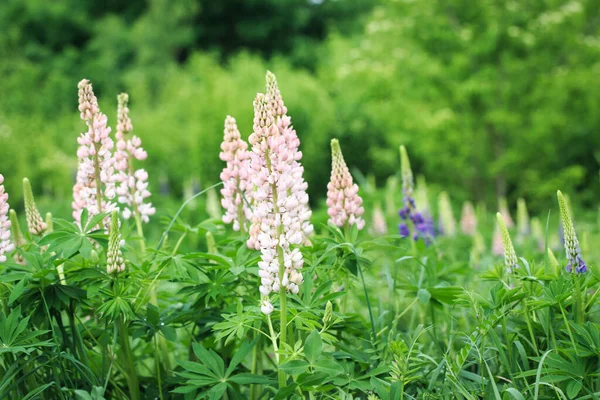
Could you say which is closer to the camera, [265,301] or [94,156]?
[265,301]

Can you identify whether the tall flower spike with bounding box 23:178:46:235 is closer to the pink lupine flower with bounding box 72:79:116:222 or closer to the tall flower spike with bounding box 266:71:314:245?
the pink lupine flower with bounding box 72:79:116:222

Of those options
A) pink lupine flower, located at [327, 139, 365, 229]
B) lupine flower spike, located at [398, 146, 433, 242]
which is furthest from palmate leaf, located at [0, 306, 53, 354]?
lupine flower spike, located at [398, 146, 433, 242]

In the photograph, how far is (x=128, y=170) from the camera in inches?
113

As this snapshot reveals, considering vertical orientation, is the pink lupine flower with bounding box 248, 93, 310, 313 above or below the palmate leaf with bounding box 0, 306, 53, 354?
above

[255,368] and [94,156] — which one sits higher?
[94,156]

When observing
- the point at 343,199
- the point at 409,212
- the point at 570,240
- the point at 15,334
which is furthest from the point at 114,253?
the point at 409,212

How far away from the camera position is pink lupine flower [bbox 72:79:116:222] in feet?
8.25

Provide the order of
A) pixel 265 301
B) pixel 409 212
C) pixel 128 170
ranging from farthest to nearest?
1. pixel 409 212
2. pixel 128 170
3. pixel 265 301

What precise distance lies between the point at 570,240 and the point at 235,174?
134 cm

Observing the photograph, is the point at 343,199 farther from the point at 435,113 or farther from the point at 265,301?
the point at 435,113

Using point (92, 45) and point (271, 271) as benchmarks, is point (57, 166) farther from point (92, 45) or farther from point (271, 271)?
point (271, 271)

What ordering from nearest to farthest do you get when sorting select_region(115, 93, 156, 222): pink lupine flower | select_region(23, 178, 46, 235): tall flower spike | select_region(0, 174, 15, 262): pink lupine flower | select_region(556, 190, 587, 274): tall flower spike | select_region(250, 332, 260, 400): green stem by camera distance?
1. select_region(556, 190, 587, 274): tall flower spike
2. select_region(0, 174, 15, 262): pink lupine flower
3. select_region(250, 332, 260, 400): green stem
4. select_region(23, 178, 46, 235): tall flower spike
5. select_region(115, 93, 156, 222): pink lupine flower

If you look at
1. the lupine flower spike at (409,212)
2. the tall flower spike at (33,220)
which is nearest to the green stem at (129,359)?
the tall flower spike at (33,220)

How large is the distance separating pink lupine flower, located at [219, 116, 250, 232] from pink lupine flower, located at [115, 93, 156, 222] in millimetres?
339
